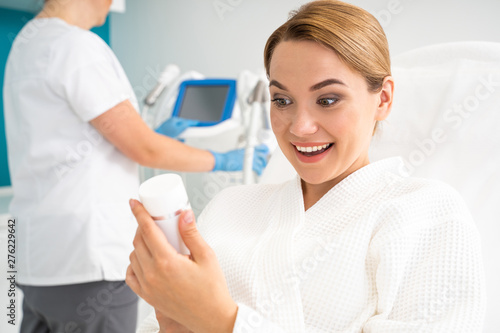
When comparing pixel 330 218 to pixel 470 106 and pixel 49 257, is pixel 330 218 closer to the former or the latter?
pixel 470 106

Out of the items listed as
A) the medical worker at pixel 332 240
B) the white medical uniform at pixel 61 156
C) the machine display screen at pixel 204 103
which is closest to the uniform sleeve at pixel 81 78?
the white medical uniform at pixel 61 156

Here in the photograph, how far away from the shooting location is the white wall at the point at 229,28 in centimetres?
175

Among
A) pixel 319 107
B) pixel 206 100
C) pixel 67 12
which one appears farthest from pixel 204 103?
pixel 319 107

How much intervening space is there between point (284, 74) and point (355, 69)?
5.2 inches

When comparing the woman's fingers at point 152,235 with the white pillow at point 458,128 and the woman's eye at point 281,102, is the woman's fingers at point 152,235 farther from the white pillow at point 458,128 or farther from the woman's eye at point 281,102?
the white pillow at point 458,128

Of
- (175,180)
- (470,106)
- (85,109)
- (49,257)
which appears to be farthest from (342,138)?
(49,257)

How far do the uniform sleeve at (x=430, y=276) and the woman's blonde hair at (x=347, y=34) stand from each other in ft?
0.94

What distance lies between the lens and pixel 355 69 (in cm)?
81

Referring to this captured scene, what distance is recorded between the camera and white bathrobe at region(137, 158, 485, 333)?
682 mm

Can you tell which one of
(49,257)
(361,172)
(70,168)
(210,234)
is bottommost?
(49,257)

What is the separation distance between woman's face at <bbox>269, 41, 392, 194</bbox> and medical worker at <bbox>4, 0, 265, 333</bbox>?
1.84 feet

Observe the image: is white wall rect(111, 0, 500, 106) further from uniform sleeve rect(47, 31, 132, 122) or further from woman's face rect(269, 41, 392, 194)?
uniform sleeve rect(47, 31, 132, 122)

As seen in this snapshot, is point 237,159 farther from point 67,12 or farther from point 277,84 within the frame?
point 277,84

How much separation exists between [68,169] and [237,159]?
76 cm
